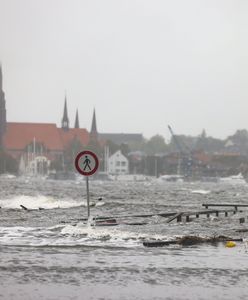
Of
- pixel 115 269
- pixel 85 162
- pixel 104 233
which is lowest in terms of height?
pixel 104 233

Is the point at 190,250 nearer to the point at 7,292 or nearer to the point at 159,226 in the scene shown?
the point at 7,292

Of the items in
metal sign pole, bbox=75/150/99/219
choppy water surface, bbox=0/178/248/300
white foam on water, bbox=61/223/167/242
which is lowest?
white foam on water, bbox=61/223/167/242

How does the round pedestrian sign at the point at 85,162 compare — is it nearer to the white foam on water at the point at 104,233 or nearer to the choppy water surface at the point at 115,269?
the white foam on water at the point at 104,233

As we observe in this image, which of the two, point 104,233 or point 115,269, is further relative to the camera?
point 104,233

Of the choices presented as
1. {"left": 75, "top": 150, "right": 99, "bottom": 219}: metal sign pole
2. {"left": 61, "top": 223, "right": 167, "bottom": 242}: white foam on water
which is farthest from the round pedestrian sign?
{"left": 61, "top": 223, "right": 167, "bottom": 242}: white foam on water

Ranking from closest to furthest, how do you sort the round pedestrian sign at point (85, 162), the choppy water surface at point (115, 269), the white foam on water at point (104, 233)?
1. the choppy water surface at point (115, 269)
2. the white foam on water at point (104, 233)
3. the round pedestrian sign at point (85, 162)

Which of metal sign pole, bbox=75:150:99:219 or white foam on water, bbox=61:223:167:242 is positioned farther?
metal sign pole, bbox=75:150:99:219

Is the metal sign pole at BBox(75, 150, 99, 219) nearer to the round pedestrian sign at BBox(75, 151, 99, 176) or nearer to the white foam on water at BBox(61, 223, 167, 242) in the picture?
the round pedestrian sign at BBox(75, 151, 99, 176)

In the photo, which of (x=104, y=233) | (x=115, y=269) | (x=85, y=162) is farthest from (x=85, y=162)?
(x=115, y=269)

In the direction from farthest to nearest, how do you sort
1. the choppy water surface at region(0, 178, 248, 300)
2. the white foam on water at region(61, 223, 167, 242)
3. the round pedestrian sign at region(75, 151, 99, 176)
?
the round pedestrian sign at region(75, 151, 99, 176), the white foam on water at region(61, 223, 167, 242), the choppy water surface at region(0, 178, 248, 300)

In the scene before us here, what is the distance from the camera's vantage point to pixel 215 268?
1249 cm

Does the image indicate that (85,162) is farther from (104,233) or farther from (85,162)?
(104,233)

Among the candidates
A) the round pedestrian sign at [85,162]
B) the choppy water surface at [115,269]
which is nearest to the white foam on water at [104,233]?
the choppy water surface at [115,269]

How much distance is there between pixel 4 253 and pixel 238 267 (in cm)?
542
